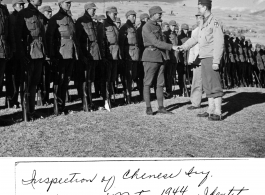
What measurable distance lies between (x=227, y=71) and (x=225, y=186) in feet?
47.7

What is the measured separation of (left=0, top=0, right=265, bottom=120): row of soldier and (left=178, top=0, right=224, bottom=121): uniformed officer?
3.95 feet

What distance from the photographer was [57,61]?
30.2 ft

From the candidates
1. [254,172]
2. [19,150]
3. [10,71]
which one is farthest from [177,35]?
[254,172]

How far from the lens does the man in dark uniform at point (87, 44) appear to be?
9.63 metres

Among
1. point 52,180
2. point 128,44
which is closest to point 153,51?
point 128,44

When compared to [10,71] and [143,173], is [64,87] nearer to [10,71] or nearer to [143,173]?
[10,71]

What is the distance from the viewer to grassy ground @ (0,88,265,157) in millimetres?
6230

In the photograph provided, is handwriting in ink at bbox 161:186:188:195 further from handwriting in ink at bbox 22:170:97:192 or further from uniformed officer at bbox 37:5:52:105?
uniformed officer at bbox 37:5:52:105

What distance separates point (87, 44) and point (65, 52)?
91 cm

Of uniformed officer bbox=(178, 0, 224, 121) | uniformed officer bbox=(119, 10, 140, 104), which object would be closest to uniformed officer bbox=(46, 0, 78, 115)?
uniformed officer bbox=(178, 0, 224, 121)

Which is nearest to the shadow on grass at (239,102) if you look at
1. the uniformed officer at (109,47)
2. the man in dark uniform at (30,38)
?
the uniformed officer at (109,47)

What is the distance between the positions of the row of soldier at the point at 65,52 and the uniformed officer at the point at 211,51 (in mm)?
1204

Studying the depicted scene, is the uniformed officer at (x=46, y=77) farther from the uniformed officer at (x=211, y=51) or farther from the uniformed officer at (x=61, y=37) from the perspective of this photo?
the uniformed officer at (x=211, y=51)

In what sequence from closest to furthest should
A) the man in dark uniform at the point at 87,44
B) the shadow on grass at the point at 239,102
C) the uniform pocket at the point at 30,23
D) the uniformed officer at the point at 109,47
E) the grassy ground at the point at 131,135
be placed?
the grassy ground at the point at 131,135
the uniform pocket at the point at 30,23
the man in dark uniform at the point at 87,44
the uniformed officer at the point at 109,47
the shadow on grass at the point at 239,102
